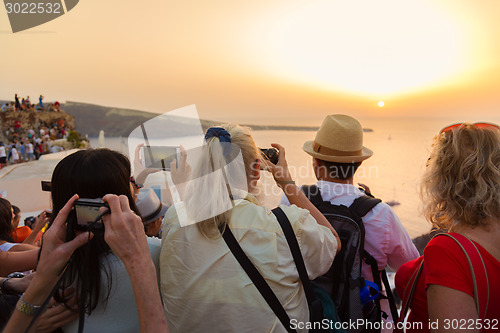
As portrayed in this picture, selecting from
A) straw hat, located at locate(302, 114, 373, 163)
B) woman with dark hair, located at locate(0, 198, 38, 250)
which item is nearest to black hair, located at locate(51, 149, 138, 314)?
straw hat, located at locate(302, 114, 373, 163)

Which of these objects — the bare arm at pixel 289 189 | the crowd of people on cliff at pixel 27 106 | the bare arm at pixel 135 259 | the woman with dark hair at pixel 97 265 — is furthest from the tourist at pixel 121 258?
the crowd of people on cliff at pixel 27 106

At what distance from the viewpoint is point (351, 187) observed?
1998mm

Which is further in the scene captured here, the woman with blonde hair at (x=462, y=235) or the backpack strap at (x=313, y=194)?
the backpack strap at (x=313, y=194)

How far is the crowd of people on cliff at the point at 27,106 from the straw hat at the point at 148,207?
3440 cm

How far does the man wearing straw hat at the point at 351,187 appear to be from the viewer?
1.85 m

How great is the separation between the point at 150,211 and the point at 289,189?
1.16m

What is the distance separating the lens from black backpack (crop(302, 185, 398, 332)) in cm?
170

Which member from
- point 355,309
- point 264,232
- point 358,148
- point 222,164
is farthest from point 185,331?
point 358,148

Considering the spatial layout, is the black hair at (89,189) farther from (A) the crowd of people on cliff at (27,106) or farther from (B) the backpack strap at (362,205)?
(A) the crowd of people on cliff at (27,106)

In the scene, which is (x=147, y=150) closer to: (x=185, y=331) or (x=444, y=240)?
(x=185, y=331)

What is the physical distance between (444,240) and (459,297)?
0.21 metres

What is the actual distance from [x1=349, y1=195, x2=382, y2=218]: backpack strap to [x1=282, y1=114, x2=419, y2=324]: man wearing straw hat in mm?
35

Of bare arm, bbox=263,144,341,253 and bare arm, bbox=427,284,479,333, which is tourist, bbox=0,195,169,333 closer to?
bare arm, bbox=263,144,341,253

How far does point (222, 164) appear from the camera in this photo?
141 cm
